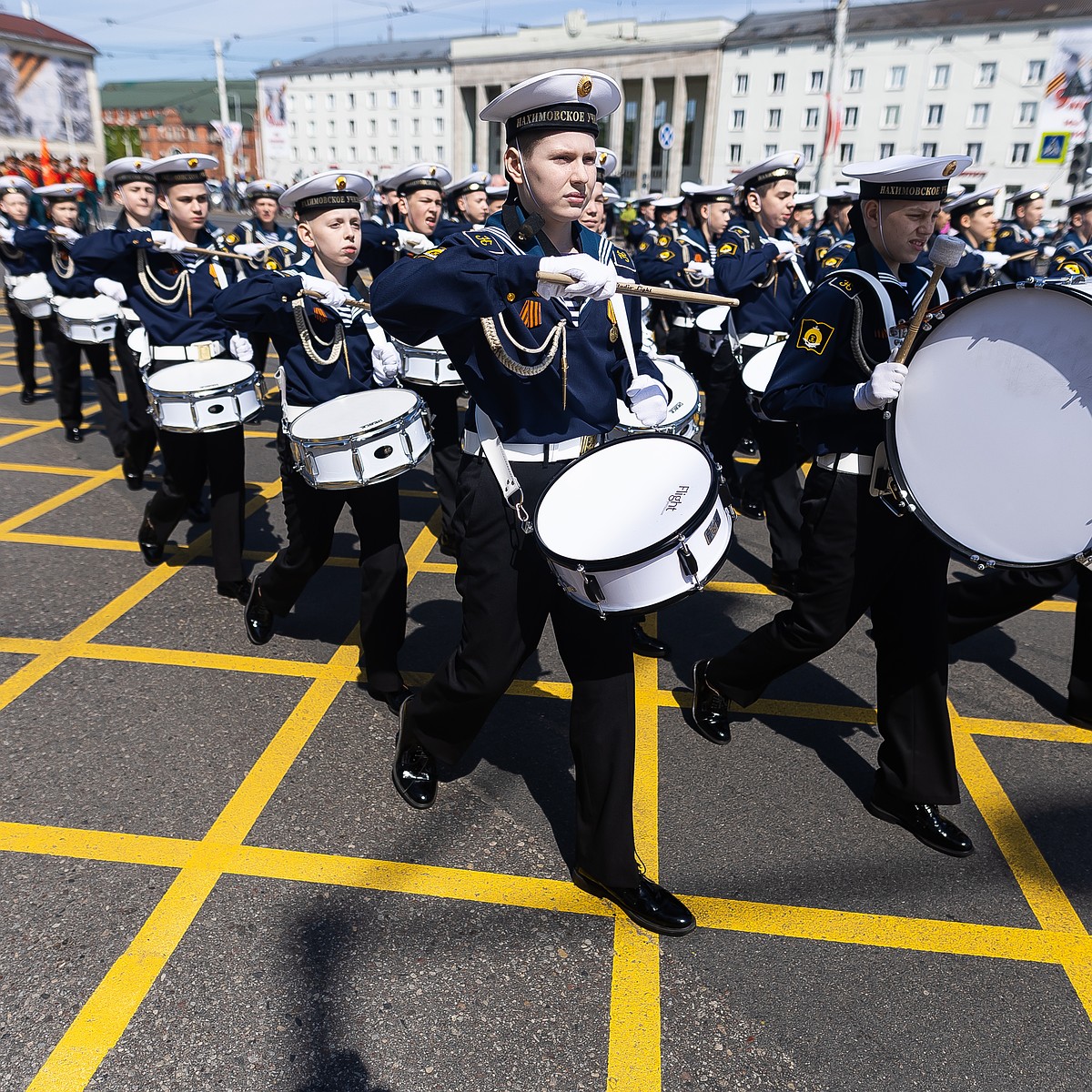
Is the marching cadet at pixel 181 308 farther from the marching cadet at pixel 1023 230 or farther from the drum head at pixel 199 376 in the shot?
the marching cadet at pixel 1023 230

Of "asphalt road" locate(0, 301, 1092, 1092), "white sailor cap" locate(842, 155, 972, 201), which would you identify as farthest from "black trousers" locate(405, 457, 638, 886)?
"white sailor cap" locate(842, 155, 972, 201)

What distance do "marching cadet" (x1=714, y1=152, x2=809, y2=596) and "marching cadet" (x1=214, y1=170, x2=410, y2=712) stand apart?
2.61 metres

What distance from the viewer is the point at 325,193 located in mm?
3941

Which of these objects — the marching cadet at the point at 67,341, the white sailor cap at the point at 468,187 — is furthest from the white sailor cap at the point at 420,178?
the marching cadet at the point at 67,341

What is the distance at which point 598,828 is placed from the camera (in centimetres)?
285

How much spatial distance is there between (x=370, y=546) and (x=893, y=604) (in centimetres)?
222

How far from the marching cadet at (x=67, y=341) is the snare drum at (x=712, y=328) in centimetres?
499

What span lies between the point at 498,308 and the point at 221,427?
2.66 m

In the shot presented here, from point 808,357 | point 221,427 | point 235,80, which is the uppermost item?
point 235,80

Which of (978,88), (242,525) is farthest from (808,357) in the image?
(978,88)

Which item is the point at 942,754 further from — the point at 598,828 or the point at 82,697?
the point at 82,697

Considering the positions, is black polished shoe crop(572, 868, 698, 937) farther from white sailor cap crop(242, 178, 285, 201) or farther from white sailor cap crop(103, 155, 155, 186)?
white sailor cap crop(242, 178, 285, 201)

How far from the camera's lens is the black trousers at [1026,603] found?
165 inches

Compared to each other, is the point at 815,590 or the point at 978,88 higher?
the point at 978,88
